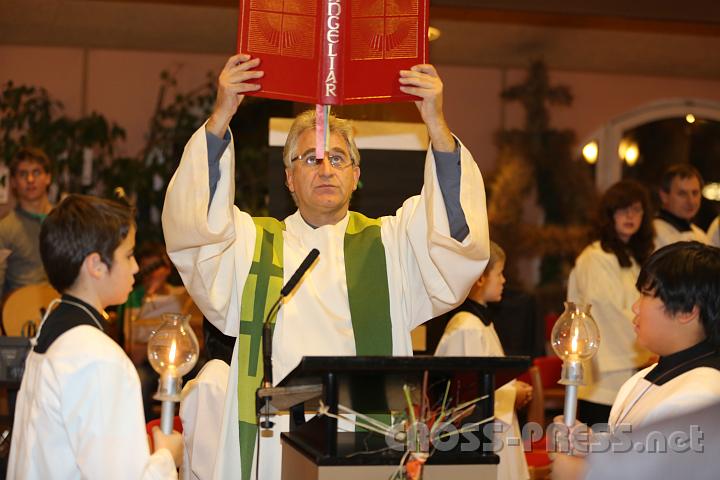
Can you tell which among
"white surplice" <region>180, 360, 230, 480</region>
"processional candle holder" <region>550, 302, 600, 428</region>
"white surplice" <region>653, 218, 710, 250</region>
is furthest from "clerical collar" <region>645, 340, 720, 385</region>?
"white surplice" <region>653, 218, 710, 250</region>

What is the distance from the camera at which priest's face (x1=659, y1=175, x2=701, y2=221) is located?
6.19 meters

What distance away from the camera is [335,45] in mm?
3186

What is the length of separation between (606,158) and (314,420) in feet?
24.8

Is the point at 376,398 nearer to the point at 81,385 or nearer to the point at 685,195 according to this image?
the point at 81,385

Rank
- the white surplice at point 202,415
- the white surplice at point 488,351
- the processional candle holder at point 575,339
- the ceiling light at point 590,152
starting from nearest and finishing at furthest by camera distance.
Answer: the processional candle holder at point 575,339 < the white surplice at point 202,415 < the white surplice at point 488,351 < the ceiling light at point 590,152

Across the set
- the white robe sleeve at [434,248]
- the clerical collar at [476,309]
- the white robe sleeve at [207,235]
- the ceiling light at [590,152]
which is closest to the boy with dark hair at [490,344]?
the clerical collar at [476,309]

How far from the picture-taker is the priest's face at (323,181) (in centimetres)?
344

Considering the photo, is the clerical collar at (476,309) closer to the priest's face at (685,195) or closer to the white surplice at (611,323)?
the white surplice at (611,323)

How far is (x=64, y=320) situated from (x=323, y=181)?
3.91 feet

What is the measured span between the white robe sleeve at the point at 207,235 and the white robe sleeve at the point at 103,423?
2.80ft

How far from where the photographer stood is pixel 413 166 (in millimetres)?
5035

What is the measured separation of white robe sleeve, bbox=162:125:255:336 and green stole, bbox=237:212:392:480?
6 centimetres

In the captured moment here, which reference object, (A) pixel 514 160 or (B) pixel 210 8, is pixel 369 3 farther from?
(A) pixel 514 160

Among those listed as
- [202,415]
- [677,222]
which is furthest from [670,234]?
[202,415]
